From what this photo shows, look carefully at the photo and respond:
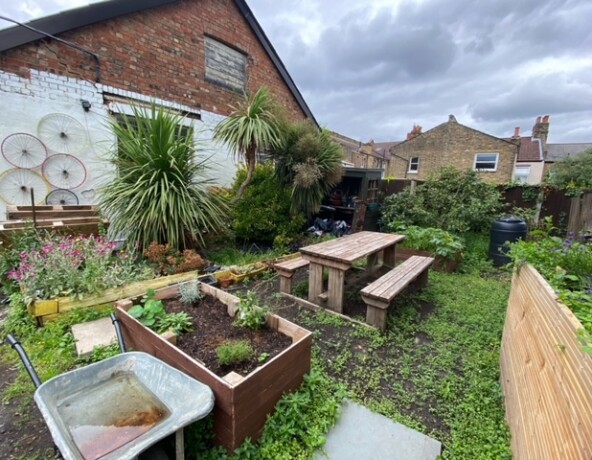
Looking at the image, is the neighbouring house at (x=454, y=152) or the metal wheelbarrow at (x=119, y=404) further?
the neighbouring house at (x=454, y=152)

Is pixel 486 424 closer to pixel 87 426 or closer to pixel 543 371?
pixel 543 371

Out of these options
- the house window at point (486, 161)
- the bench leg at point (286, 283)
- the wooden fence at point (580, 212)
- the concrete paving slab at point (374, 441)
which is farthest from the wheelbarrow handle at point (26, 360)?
the house window at point (486, 161)

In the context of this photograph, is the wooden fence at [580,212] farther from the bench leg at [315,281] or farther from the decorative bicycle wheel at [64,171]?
the decorative bicycle wheel at [64,171]

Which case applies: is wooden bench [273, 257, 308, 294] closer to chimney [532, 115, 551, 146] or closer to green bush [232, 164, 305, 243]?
green bush [232, 164, 305, 243]

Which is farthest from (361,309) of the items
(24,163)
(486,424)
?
(24,163)

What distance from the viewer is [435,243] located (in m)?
4.55

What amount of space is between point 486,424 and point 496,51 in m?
6.44

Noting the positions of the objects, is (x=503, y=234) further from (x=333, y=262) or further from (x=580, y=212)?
(x=333, y=262)

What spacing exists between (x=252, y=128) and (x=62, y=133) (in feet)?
9.51

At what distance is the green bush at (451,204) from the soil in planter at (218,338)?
14.8 feet

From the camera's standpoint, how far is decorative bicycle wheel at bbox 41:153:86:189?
4109mm

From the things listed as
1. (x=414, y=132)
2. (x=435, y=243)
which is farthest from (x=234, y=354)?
(x=414, y=132)

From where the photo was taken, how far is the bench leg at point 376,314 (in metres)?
2.50

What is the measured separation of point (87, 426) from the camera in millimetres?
1236
